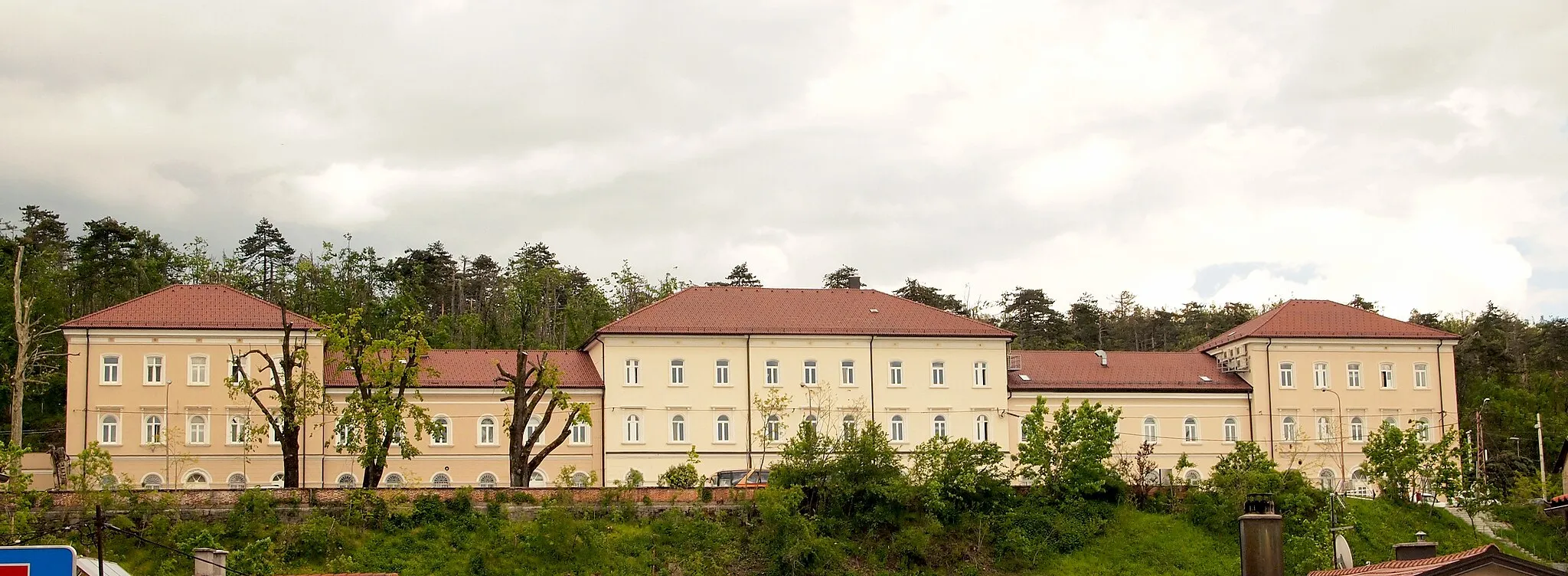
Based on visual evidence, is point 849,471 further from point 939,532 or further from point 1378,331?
point 1378,331

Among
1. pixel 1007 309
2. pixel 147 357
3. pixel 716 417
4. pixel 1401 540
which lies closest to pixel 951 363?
pixel 716 417

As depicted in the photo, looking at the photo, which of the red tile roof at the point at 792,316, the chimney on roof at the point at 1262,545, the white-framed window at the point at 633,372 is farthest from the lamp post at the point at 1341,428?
the chimney on roof at the point at 1262,545

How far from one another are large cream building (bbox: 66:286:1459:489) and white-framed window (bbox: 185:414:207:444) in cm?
8

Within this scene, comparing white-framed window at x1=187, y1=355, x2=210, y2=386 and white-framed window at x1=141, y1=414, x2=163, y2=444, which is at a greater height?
white-framed window at x1=187, y1=355, x2=210, y2=386

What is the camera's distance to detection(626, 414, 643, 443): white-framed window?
62188mm

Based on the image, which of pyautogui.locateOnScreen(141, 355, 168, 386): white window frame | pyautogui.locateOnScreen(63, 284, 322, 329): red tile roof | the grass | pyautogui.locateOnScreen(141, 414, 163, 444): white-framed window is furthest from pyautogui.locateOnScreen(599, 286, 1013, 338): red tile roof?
pyautogui.locateOnScreen(141, 414, 163, 444): white-framed window

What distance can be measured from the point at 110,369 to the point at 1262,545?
157 feet

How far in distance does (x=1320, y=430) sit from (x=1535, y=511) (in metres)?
11.7

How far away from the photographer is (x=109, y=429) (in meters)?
58.8

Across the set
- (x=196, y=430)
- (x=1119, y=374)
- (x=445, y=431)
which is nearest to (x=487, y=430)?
(x=445, y=431)

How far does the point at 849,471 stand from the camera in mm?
50531

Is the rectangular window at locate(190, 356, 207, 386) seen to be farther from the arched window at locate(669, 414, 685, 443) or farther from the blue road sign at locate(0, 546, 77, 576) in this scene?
the blue road sign at locate(0, 546, 77, 576)

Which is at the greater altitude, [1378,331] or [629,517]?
[1378,331]

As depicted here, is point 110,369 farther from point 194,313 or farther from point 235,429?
point 235,429
